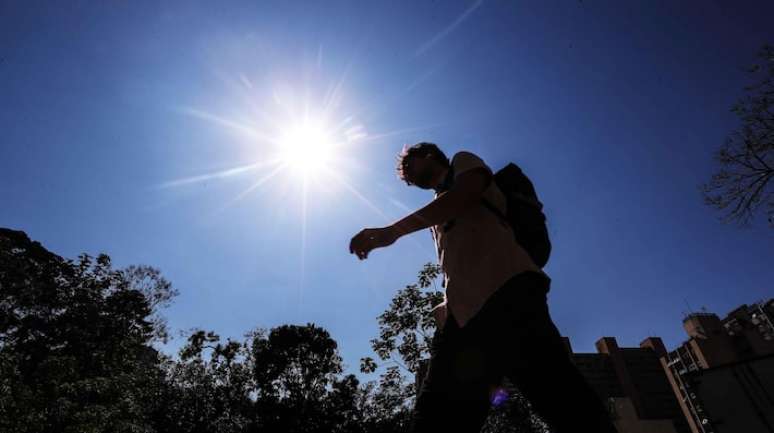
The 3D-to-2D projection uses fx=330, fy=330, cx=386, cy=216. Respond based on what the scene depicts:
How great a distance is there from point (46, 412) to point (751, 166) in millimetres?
23078

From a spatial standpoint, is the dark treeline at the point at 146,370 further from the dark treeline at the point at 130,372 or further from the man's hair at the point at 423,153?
the man's hair at the point at 423,153

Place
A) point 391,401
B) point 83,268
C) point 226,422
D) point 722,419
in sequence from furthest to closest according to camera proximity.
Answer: point 226,422 < point 83,268 < point 391,401 < point 722,419

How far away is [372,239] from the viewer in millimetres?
1660

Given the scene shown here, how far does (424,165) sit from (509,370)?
3.79ft

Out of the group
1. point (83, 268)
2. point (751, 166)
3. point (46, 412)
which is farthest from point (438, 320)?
point (83, 268)

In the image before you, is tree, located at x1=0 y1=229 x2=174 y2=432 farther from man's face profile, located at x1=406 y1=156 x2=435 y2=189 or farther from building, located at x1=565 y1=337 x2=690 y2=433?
building, located at x1=565 y1=337 x2=690 y2=433

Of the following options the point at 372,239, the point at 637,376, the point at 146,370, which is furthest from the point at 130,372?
the point at 637,376

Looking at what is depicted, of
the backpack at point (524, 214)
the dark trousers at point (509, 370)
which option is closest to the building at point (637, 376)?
the backpack at point (524, 214)

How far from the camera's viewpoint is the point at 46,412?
11.6 meters

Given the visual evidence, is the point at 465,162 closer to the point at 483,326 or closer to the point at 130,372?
the point at 483,326

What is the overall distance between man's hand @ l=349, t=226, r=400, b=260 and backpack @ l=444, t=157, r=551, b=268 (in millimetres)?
421

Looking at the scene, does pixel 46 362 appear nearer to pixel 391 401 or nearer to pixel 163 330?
pixel 163 330

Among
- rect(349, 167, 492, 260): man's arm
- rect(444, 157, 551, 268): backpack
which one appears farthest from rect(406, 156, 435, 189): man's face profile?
rect(349, 167, 492, 260): man's arm

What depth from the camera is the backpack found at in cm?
160
